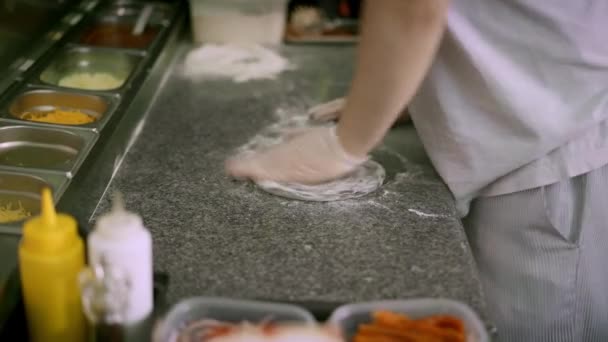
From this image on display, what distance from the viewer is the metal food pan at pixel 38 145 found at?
1356 millimetres

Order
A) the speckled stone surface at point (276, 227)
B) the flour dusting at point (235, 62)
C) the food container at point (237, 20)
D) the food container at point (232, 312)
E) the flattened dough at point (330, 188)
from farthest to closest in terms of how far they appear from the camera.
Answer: the food container at point (237, 20) < the flour dusting at point (235, 62) < the flattened dough at point (330, 188) < the speckled stone surface at point (276, 227) < the food container at point (232, 312)

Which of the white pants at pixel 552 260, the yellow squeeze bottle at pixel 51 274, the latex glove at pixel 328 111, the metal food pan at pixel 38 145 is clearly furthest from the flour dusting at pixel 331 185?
the yellow squeeze bottle at pixel 51 274

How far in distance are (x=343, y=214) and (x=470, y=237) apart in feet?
1.12

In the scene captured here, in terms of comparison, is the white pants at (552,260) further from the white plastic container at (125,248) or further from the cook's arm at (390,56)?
the white plastic container at (125,248)

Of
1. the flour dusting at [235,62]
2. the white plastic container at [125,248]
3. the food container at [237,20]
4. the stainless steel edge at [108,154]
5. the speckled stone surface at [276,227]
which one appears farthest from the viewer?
the food container at [237,20]

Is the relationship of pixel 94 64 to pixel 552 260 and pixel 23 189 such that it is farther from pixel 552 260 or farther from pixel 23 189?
pixel 552 260

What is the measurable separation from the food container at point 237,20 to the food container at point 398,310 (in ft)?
4.11

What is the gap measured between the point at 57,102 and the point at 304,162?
2.04 feet

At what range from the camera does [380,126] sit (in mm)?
1155

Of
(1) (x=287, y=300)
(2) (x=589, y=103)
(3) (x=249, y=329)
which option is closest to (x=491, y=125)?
(2) (x=589, y=103)

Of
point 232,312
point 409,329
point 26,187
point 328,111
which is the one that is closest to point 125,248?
point 232,312

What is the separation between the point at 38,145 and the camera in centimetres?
139

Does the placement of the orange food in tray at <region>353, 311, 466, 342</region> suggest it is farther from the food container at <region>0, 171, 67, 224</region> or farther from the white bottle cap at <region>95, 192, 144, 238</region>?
the food container at <region>0, 171, 67, 224</region>

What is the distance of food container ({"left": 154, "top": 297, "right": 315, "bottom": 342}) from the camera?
0.93 meters
